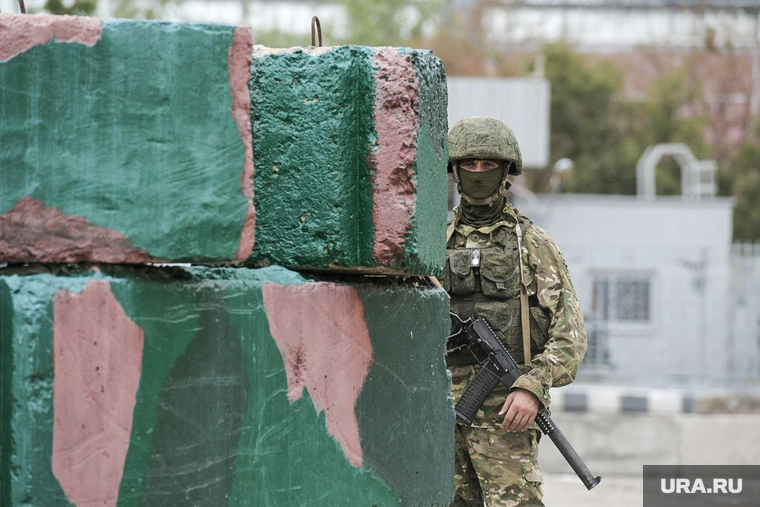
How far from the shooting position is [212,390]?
2240 millimetres

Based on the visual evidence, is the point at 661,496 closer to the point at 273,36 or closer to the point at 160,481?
the point at 160,481

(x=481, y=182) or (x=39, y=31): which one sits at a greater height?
(x=39, y=31)

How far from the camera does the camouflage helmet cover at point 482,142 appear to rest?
4180mm

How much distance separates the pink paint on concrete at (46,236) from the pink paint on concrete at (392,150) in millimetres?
588

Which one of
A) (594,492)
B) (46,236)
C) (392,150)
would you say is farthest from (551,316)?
(594,492)

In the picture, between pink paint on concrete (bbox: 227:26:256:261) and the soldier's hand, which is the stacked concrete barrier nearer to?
pink paint on concrete (bbox: 227:26:256:261)

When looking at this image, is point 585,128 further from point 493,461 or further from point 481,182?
point 493,461

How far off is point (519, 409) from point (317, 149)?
173 centimetres

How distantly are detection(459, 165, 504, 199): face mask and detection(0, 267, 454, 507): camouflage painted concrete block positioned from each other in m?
1.53

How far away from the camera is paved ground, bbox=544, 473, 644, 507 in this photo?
708cm

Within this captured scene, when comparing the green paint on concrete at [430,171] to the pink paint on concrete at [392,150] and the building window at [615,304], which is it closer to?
the pink paint on concrete at [392,150]

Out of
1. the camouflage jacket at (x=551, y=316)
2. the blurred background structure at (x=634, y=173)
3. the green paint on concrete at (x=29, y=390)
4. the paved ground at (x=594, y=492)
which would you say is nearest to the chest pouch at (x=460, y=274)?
the camouflage jacket at (x=551, y=316)

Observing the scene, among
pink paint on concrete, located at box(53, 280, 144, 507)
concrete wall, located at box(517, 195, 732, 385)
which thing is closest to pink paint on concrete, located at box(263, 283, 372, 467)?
pink paint on concrete, located at box(53, 280, 144, 507)

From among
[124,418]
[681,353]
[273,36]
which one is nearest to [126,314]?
[124,418]
